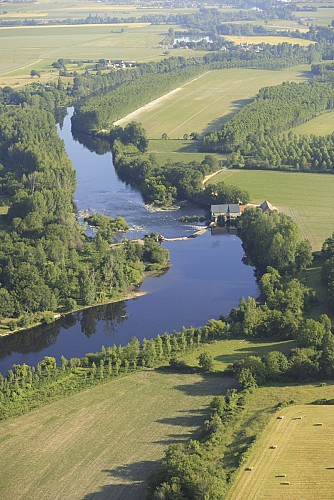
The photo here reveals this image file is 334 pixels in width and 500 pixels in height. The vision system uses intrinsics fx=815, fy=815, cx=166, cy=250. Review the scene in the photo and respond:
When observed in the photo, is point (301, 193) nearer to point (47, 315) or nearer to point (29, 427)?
point (47, 315)

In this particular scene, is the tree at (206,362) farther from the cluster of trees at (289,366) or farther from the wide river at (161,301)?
the wide river at (161,301)

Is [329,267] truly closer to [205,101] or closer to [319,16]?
[205,101]

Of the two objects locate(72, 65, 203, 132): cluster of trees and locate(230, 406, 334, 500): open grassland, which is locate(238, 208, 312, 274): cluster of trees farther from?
locate(72, 65, 203, 132): cluster of trees

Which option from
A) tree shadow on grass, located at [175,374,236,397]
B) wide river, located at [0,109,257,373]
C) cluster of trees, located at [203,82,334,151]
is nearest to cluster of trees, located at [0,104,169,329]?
wide river, located at [0,109,257,373]

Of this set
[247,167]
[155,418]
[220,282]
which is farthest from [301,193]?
[155,418]

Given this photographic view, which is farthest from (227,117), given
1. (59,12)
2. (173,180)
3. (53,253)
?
(59,12)

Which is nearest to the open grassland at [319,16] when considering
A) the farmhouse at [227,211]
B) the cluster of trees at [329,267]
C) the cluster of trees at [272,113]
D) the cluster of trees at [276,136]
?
the cluster of trees at [272,113]
